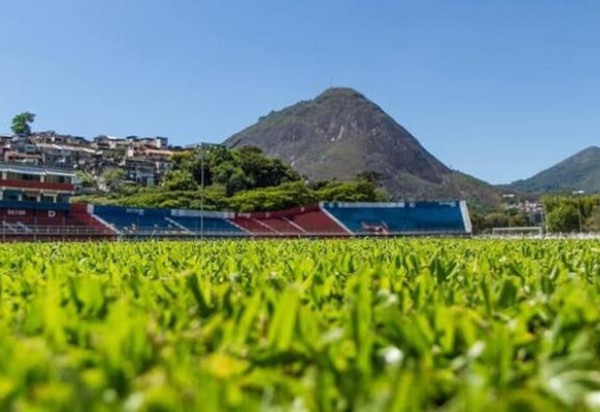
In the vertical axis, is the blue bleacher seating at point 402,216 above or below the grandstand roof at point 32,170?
below

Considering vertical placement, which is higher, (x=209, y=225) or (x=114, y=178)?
(x=114, y=178)

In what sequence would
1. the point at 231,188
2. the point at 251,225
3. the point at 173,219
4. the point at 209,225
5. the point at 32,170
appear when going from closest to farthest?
the point at 32,170
the point at 173,219
the point at 209,225
the point at 251,225
the point at 231,188

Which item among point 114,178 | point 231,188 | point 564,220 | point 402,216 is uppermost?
point 114,178

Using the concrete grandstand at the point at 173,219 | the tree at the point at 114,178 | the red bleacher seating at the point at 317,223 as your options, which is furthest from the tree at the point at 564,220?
the tree at the point at 114,178

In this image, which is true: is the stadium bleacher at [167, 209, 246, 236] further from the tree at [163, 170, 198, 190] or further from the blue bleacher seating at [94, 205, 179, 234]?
the tree at [163, 170, 198, 190]

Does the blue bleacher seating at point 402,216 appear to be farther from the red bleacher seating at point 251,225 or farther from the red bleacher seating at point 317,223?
the red bleacher seating at point 251,225

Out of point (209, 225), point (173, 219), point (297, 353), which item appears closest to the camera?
point (297, 353)

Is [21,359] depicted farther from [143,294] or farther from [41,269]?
[41,269]

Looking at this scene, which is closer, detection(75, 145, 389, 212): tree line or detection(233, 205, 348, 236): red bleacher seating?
detection(233, 205, 348, 236): red bleacher seating

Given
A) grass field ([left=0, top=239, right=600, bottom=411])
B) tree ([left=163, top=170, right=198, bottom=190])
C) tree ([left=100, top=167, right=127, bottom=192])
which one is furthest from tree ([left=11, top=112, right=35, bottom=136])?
grass field ([left=0, top=239, right=600, bottom=411])

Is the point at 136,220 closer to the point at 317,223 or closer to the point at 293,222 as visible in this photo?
the point at 293,222

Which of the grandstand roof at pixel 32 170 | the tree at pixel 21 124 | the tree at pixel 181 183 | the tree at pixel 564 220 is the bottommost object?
the tree at pixel 564 220

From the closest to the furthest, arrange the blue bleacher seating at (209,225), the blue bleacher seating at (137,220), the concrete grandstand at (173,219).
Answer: the concrete grandstand at (173,219) < the blue bleacher seating at (137,220) < the blue bleacher seating at (209,225)

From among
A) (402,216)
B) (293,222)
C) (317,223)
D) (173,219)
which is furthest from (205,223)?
(402,216)
